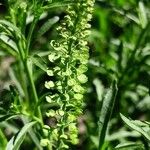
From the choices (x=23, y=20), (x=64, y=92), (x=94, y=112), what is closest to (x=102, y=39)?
(x=94, y=112)

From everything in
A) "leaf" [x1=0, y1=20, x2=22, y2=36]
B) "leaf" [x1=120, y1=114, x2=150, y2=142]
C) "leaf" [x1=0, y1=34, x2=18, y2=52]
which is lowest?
"leaf" [x1=120, y1=114, x2=150, y2=142]

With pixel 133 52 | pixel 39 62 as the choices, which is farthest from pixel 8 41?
pixel 133 52

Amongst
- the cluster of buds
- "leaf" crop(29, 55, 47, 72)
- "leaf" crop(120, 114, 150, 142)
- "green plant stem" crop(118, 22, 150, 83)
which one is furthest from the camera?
"green plant stem" crop(118, 22, 150, 83)

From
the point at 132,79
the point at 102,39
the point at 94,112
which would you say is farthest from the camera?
the point at 102,39

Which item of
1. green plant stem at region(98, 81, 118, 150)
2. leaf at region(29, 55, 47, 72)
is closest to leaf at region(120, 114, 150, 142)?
green plant stem at region(98, 81, 118, 150)

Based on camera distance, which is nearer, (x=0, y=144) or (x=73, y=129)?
(x=73, y=129)

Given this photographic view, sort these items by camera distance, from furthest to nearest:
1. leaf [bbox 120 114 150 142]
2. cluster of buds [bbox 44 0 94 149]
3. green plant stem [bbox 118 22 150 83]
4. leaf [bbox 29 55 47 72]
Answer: green plant stem [bbox 118 22 150 83], leaf [bbox 29 55 47 72], leaf [bbox 120 114 150 142], cluster of buds [bbox 44 0 94 149]

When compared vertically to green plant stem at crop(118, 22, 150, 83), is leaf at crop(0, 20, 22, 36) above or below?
above

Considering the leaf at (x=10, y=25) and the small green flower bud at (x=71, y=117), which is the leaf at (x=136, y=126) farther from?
the leaf at (x=10, y=25)

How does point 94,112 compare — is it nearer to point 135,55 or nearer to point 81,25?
point 135,55

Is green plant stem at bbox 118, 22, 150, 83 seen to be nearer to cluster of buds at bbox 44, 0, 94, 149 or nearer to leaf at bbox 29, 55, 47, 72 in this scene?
leaf at bbox 29, 55, 47, 72
